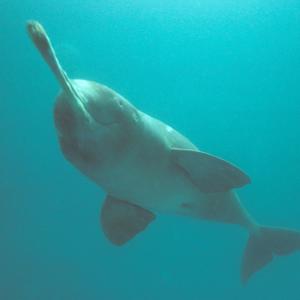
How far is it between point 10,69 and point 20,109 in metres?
1.43

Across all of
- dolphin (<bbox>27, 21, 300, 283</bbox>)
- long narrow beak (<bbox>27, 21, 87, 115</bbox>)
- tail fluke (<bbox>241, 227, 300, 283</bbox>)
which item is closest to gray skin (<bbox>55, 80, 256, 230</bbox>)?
dolphin (<bbox>27, 21, 300, 283</bbox>)

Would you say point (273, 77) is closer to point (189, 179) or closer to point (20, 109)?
point (20, 109)

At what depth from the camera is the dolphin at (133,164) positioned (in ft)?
12.5

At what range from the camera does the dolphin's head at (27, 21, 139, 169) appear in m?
3.70

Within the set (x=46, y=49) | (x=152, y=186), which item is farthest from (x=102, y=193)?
(x=46, y=49)

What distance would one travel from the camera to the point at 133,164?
4.71 m

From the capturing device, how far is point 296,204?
16688 mm

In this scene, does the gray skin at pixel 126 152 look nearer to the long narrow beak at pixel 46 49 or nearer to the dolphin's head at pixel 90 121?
the dolphin's head at pixel 90 121

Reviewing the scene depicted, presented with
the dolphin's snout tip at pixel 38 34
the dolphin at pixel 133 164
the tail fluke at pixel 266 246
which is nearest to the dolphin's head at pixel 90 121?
the dolphin at pixel 133 164

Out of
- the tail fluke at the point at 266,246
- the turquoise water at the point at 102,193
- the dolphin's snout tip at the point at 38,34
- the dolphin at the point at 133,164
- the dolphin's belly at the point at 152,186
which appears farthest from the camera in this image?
the turquoise water at the point at 102,193

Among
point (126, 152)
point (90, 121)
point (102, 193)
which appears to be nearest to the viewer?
point (90, 121)

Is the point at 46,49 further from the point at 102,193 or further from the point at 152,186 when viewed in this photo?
the point at 102,193

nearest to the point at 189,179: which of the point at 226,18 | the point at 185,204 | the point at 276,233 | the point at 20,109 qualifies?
the point at 185,204

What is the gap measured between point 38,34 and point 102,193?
14225 millimetres
